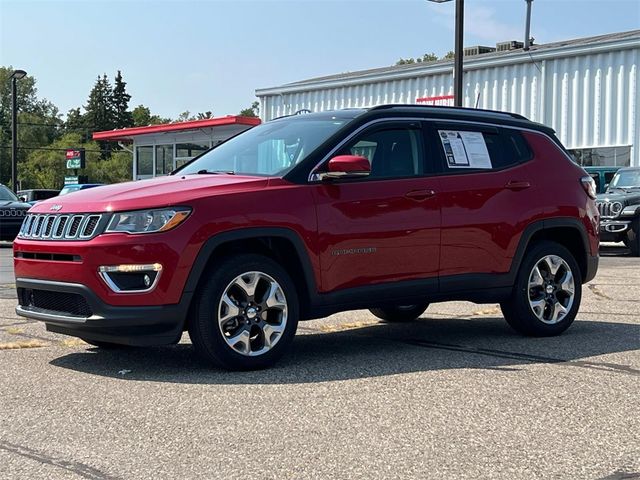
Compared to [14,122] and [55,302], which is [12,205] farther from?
[55,302]

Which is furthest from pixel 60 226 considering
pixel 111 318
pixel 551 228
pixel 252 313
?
pixel 551 228

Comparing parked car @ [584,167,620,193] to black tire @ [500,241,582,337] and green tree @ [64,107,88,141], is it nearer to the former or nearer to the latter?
black tire @ [500,241,582,337]

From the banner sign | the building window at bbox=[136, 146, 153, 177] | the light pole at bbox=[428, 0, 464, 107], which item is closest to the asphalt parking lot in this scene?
the light pole at bbox=[428, 0, 464, 107]

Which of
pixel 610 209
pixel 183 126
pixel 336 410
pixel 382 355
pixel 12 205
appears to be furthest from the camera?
pixel 183 126

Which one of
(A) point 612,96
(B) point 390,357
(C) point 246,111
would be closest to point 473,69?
(A) point 612,96

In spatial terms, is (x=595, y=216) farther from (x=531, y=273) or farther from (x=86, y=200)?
(x=86, y=200)

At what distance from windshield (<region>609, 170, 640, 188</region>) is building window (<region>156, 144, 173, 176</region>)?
2976cm

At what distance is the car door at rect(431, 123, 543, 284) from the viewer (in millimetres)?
6930

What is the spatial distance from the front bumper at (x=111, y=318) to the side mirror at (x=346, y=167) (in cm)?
135

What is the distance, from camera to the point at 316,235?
616 centimetres

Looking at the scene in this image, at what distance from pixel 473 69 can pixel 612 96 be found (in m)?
5.52

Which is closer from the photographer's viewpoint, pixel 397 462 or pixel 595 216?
pixel 397 462

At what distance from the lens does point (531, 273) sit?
7.46 metres

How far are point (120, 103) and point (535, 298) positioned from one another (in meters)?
124
